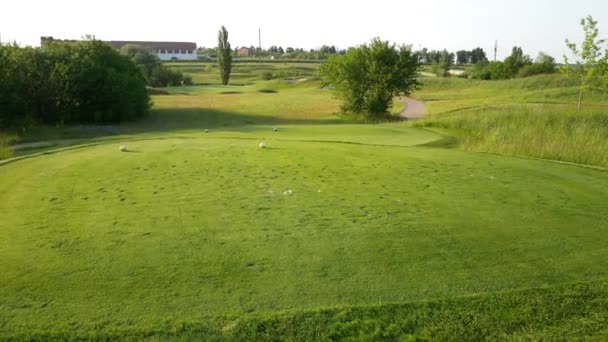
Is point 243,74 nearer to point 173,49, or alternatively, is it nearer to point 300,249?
point 173,49

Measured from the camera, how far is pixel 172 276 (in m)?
4.53

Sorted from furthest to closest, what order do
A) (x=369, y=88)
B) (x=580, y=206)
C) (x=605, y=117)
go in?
(x=369, y=88) → (x=605, y=117) → (x=580, y=206)

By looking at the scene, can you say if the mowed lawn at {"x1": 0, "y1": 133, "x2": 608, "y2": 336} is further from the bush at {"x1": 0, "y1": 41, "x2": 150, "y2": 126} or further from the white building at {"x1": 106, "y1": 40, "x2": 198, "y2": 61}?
the white building at {"x1": 106, "y1": 40, "x2": 198, "y2": 61}

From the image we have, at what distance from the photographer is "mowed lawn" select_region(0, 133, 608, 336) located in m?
4.17

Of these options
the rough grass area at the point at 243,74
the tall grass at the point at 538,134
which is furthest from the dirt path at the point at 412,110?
the rough grass area at the point at 243,74

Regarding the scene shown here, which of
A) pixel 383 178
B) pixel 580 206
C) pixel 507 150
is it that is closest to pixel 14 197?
pixel 383 178

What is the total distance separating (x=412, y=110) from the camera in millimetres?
43562

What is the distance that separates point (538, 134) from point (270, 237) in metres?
12.8

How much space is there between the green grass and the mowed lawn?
22mm

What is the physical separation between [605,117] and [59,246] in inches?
865

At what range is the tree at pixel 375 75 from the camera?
119 ft

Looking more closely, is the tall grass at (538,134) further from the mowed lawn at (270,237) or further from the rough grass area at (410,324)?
the rough grass area at (410,324)

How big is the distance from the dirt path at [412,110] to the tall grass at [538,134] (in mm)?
14885

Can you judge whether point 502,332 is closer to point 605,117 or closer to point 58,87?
point 605,117
